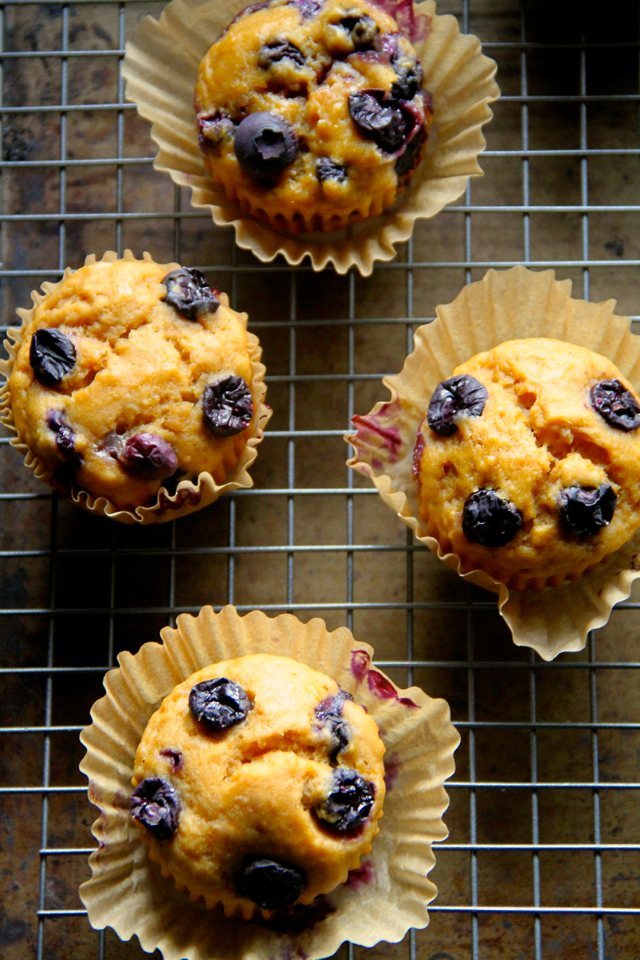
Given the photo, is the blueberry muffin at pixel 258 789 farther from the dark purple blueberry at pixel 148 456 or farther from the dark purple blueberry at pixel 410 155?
the dark purple blueberry at pixel 410 155

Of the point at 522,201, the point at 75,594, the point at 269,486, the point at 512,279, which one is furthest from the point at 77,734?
the point at 522,201

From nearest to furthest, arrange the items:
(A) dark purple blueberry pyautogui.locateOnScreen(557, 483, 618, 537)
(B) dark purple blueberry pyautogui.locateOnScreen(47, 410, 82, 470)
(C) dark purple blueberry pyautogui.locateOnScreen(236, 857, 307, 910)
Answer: (C) dark purple blueberry pyautogui.locateOnScreen(236, 857, 307, 910) < (A) dark purple blueberry pyautogui.locateOnScreen(557, 483, 618, 537) < (B) dark purple blueberry pyautogui.locateOnScreen(47, 410, 82, 470)

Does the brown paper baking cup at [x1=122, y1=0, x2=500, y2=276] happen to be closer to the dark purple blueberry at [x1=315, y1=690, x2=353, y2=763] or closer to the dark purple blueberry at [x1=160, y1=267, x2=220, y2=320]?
the dark purple blueberry at [x1=160, y1=267, x2=220, y2=320]

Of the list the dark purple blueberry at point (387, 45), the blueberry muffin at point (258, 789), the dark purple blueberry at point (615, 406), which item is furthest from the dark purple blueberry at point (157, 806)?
the dark purple blueberry at point (387, 45)

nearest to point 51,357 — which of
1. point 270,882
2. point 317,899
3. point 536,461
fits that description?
point 536,461

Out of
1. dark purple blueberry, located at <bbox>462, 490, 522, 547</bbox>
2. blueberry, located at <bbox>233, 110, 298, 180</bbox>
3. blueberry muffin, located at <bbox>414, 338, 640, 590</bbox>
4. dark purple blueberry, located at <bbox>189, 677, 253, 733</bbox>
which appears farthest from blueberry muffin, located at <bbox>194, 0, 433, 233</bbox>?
dark purple blueberry, located at <bbox>189, 677, 253, 733</bbox>
